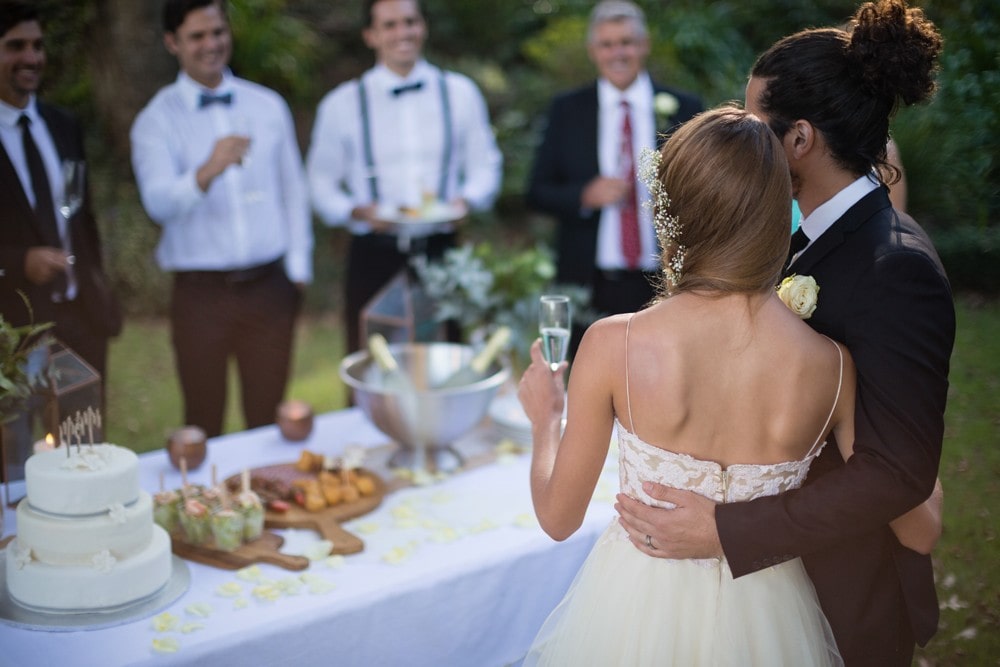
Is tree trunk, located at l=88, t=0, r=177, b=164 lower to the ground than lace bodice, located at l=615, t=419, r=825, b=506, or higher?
higher

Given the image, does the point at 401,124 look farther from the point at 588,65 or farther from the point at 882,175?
the point at 588,65

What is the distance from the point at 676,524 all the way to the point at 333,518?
0.97 metres

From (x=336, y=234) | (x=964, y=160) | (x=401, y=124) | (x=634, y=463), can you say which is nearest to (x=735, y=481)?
(x=634, y=463)

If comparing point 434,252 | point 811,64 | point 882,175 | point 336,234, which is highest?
point 811,64

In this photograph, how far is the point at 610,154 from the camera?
457 centimetres

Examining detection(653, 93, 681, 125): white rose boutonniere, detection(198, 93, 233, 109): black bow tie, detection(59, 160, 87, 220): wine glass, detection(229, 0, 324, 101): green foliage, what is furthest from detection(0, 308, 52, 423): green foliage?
detection(229, 0, 324, 101): green foliage

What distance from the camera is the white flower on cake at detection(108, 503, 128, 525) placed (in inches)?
74.6

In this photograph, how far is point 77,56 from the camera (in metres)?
5.34

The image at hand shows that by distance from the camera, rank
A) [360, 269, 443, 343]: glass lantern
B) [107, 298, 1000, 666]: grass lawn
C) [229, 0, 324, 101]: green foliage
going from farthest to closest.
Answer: [229, 0, 324, 101]: green foliage < [360, 269, 443, 343]: glass lantern < [107, 298, 1000, 666]: grass lawn

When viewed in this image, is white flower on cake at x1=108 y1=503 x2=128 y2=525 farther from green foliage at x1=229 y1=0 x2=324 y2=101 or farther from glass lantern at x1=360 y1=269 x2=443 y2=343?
green foliage at x1=229 y1=0 x2=324 y2=101

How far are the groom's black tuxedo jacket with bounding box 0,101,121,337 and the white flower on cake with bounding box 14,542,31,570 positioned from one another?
1.55m

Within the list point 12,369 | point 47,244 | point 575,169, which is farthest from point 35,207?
point 575,169

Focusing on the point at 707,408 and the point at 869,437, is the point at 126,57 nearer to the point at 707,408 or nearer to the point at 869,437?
the point at 707,408

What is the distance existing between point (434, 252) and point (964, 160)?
234 cm
